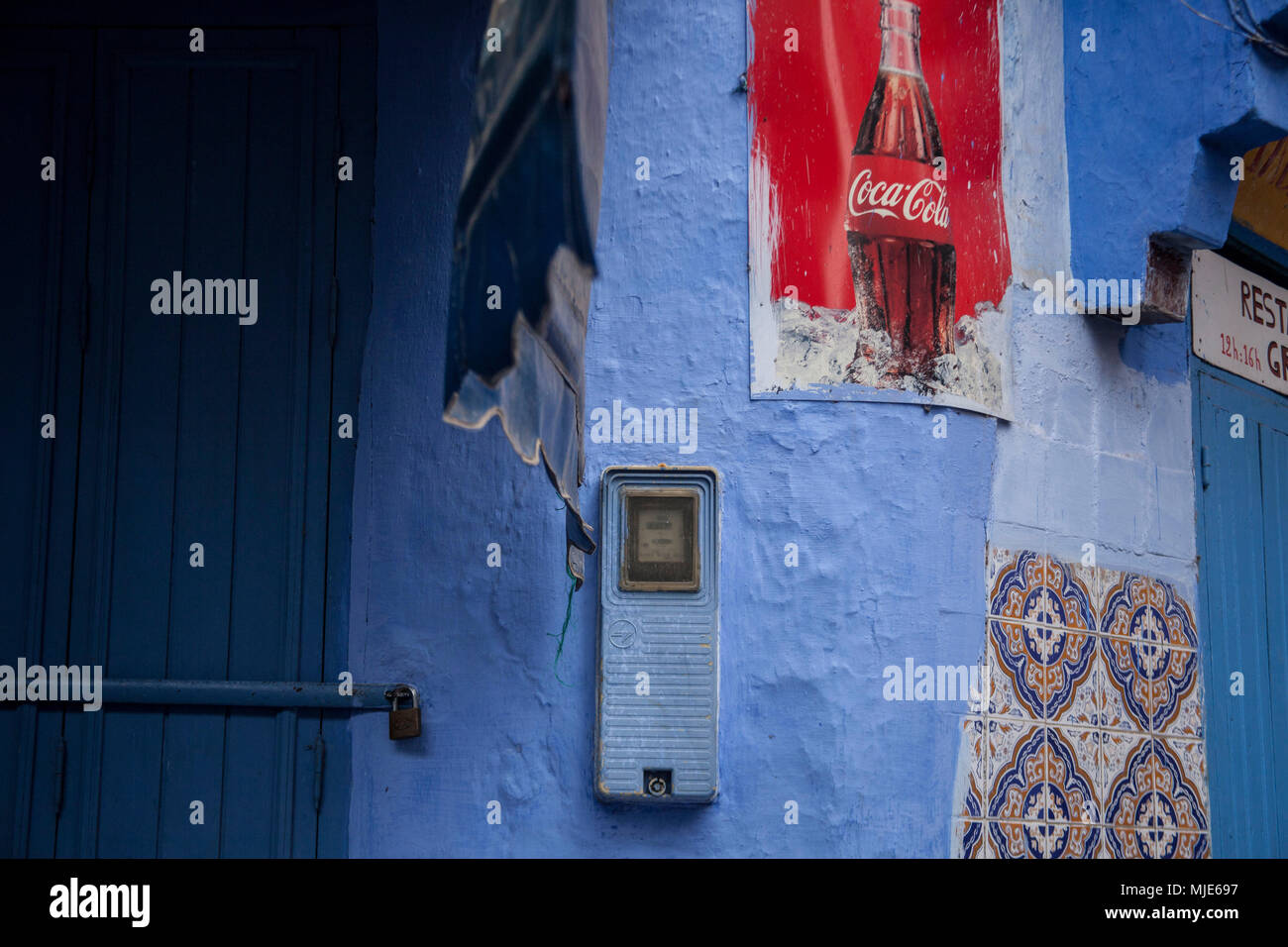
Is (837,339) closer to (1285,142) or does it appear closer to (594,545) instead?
(594,545)

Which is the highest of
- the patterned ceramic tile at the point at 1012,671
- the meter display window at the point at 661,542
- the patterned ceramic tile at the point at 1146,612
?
the meter display window at the point at 661,542

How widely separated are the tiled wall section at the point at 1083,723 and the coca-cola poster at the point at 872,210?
0.64m

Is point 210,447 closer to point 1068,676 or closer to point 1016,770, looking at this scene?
point 1016,770

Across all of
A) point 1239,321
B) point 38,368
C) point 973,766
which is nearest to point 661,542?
point 973,766

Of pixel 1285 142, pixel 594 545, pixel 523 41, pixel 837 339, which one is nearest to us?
pixel 523 41

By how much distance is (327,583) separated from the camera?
13.7 ft

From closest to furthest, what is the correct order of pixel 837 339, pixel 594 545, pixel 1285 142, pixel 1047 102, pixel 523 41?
pixel 523 41 → pixel 594 545 → pixel 837 339 → pixel 1047 102 → pixel 1285 142

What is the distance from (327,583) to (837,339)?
1622 mm

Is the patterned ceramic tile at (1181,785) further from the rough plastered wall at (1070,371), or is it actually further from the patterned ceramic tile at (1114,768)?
the rough plastered wall at (1070,371)

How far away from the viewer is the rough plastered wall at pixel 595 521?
396cm

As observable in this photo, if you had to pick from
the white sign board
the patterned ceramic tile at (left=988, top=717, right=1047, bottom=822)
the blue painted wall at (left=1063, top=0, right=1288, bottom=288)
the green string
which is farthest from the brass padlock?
the white sign board

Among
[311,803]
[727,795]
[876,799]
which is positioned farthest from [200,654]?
[876,799]

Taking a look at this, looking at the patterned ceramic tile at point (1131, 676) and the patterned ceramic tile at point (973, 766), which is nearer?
the patterned ceramic tile at point (973, 766)

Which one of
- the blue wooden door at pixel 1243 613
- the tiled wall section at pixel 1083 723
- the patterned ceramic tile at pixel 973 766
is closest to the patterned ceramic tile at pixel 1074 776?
the tiled wall section at pixel 1083 723
